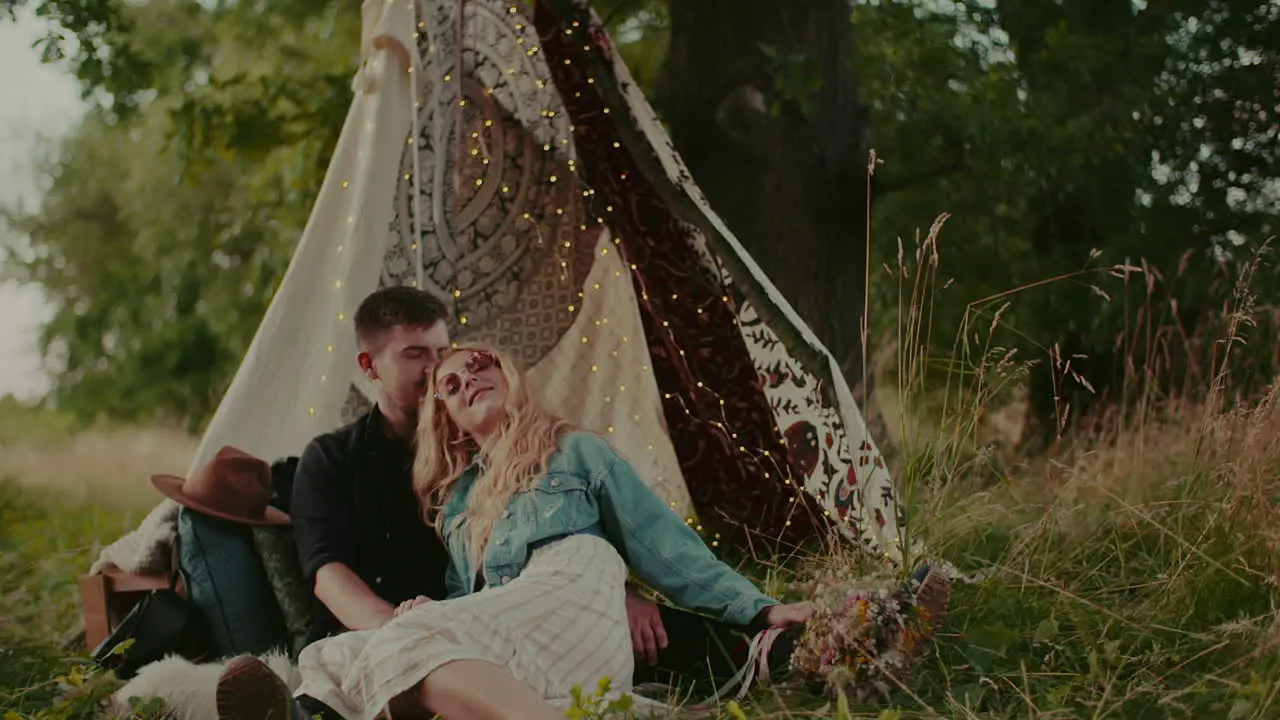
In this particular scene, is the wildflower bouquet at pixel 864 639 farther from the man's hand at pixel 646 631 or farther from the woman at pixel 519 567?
the man's hand at pixel 646 631

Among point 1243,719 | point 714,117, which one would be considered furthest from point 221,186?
point 1243,719

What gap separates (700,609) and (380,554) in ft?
3.06

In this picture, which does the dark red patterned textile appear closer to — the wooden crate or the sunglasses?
the sunglasses

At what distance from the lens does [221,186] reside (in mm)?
13273

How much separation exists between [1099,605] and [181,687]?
248cm

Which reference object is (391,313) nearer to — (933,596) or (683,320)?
(683,320)

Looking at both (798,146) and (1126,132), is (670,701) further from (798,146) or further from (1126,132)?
(1126,132)

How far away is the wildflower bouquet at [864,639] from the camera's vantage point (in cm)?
313

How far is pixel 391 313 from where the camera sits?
3959 millimetres

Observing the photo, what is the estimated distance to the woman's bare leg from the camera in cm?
284

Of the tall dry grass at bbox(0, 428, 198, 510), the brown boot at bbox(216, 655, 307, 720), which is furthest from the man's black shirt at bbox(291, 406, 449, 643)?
the tall dry grass at bbox(0, 428, 198, 510)

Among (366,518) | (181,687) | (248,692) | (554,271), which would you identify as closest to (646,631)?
(366,518)

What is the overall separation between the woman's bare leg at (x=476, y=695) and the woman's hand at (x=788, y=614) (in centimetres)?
73

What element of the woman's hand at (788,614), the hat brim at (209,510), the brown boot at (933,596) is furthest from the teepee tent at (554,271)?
the brown boot at (933,596)
